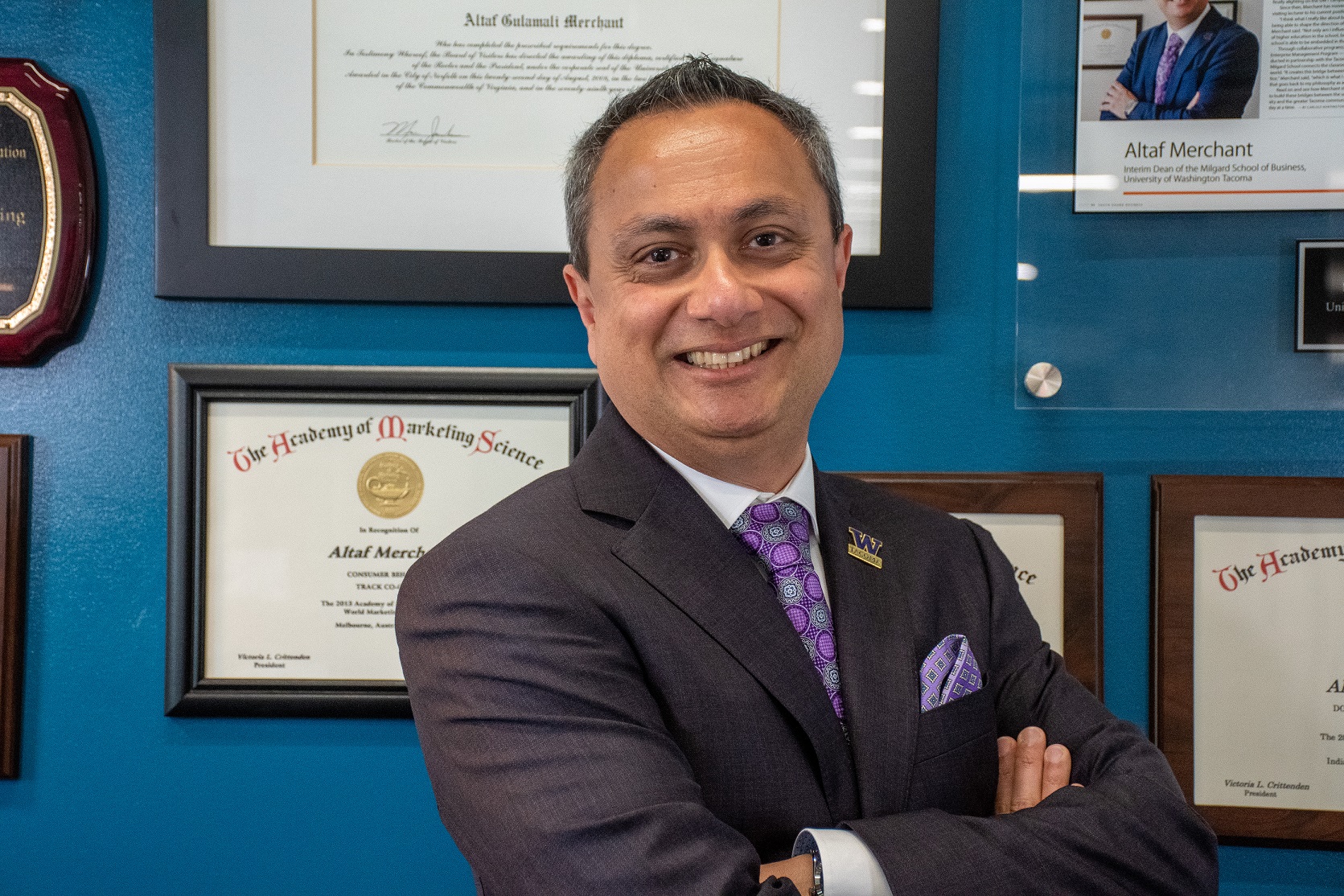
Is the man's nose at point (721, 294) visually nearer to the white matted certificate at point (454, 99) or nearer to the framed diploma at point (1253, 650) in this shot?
the white matted certificate at point (454, 99)

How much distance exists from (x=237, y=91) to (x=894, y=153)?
0.94m

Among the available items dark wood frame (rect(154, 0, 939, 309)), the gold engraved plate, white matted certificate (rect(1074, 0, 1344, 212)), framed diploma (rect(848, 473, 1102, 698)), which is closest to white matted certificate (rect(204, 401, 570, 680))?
the gold engraved plate

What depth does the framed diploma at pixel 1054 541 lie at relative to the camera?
1272mm

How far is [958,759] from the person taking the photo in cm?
89

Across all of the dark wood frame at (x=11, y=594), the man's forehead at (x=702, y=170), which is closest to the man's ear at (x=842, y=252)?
the man's forehead at (x=702, y=170)

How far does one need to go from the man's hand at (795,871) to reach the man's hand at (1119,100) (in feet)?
3.59

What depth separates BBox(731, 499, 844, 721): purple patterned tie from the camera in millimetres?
907

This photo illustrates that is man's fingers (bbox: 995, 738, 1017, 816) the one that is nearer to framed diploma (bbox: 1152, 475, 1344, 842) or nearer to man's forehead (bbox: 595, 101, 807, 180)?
framed diploma (bbox: 1152, 475, 1344, 842)

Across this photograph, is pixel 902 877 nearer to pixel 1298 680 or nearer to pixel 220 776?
pixel 1298 680

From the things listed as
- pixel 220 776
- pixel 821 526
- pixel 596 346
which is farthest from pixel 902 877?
pixel 220 776

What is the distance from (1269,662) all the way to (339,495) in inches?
52.8

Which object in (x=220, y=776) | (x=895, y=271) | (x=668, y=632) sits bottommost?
(x=220, y=776)

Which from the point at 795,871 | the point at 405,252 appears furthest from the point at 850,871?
the point at 405,252

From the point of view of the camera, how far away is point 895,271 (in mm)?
1276
